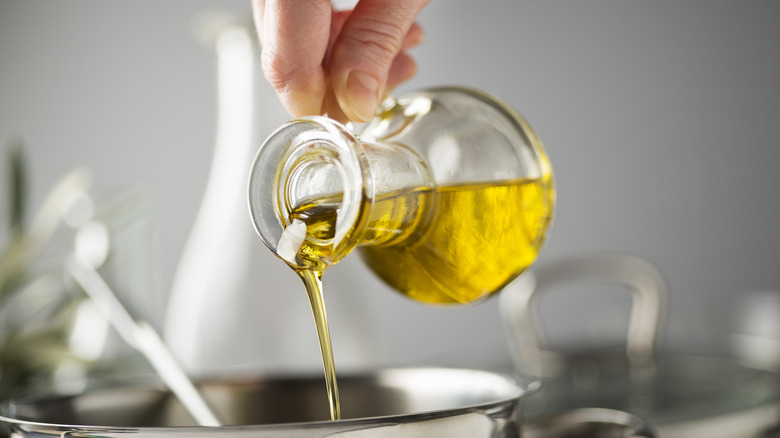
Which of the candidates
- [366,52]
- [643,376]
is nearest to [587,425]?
[366,52]

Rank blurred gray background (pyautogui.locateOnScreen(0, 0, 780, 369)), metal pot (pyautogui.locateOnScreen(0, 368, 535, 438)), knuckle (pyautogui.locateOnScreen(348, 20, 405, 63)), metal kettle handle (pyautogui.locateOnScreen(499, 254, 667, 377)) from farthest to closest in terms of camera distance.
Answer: blurred gray background (pyautogui.locateOnScreen(0, 0, 780, 369))
metal kettle handle (pyautogui.locateOnScreen(499, 254, 667, 377))
knuckle (pyautogui.locateOnScreen(348, 20, 405, 63))
metal pot (pyautogui.locateOnScreen(0, 368, 535, 438))

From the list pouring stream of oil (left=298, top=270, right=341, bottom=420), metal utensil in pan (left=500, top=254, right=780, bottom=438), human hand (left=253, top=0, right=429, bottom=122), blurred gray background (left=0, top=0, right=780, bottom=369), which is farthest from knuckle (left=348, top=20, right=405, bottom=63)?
blurred gray background (left=0, top=0, right=780, bottom=369)

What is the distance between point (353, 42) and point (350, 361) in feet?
1.16

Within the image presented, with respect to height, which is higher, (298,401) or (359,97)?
(359,97)

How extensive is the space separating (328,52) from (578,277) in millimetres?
860

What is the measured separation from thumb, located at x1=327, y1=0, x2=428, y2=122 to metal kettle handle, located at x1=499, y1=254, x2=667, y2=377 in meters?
0.59

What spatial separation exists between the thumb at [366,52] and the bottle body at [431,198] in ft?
0.07

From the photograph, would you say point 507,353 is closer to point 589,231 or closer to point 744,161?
point 589,231

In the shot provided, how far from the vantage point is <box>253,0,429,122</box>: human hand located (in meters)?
0.36

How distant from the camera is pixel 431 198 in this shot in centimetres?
36

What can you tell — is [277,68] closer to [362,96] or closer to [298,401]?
[362,96]

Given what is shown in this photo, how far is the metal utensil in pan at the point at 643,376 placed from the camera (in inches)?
26.0

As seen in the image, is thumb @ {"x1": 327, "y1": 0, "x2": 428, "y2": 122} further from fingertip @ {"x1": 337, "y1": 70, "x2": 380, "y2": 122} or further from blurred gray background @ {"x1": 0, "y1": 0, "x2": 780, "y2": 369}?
blurred gray background @ {"x1": 0, "y1": 0, "x2": 780, "y2": 369}

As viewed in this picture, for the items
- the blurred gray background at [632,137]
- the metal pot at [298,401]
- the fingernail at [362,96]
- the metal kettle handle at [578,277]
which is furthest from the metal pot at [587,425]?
the blurred gray background at [632,137]
